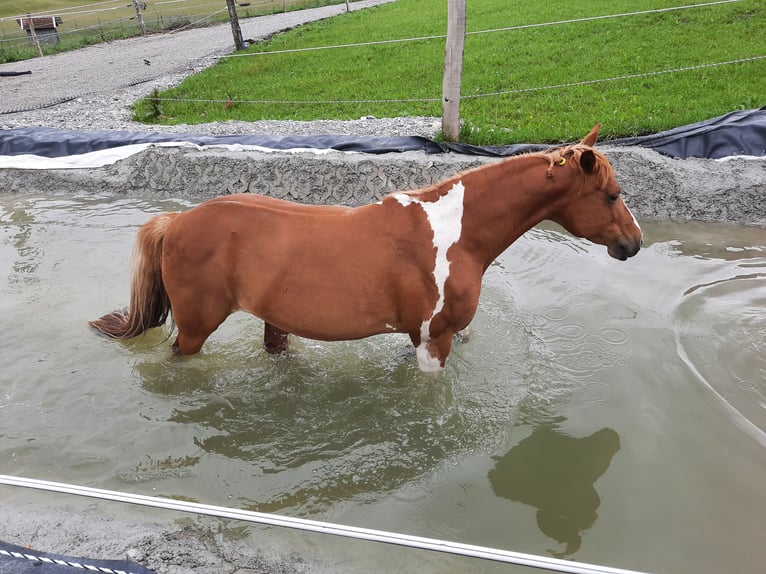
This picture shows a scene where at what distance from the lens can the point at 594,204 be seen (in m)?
2.97

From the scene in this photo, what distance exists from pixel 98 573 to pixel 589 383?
9.81ft

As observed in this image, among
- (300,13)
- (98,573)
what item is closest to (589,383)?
(98,573)

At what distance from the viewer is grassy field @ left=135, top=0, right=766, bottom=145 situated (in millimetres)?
7348

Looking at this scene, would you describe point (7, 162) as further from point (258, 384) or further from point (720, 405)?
point (720, 405)

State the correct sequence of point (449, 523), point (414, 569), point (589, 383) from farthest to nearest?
point (589, 383) < point (449, 523) < point (414, 569)

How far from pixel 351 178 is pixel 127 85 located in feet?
28.0

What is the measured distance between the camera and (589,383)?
11.9 ft

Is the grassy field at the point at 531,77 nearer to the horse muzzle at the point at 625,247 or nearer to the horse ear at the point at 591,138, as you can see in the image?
the horse ear at the point at 591,138

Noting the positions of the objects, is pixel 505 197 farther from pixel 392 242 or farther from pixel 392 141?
pixel 392 141

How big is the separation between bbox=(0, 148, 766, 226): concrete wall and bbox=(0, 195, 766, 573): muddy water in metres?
0.74

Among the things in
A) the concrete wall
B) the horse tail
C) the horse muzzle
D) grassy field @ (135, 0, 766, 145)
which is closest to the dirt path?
grassy field @ (135, 0, 766, 145)

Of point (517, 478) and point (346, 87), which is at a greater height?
point (346, 87)

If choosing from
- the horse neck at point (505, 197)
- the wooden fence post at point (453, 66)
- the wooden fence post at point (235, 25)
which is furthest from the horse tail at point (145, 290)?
the wooden fence post at point (235, 25)

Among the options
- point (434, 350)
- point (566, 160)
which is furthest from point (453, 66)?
point (434, 350)
